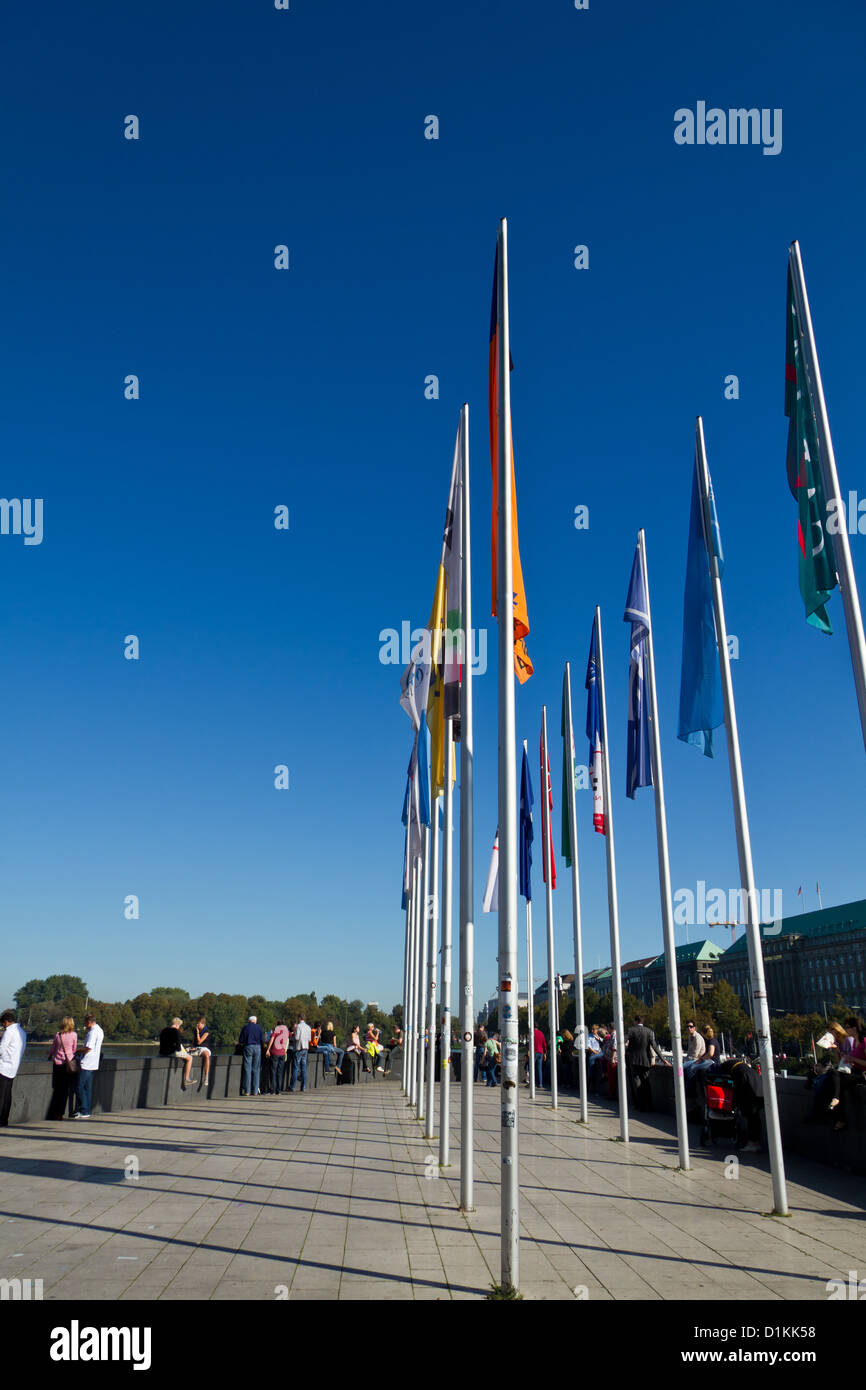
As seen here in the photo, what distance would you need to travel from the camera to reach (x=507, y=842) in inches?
315

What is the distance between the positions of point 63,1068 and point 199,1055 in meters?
6.19

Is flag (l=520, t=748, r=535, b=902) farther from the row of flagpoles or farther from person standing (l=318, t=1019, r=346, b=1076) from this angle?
person standing (l=318, t=1019, r=346, b=1076)

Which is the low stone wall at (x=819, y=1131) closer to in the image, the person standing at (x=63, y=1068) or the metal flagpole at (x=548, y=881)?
the metal flagpole at (x=548, y=881)

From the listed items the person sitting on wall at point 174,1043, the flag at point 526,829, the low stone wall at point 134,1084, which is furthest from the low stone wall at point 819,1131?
the person sitting on wall at point 174,1043

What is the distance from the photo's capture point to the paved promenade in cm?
715

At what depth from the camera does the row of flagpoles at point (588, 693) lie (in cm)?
841

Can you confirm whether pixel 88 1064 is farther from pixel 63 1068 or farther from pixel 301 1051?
pixel 301 1051

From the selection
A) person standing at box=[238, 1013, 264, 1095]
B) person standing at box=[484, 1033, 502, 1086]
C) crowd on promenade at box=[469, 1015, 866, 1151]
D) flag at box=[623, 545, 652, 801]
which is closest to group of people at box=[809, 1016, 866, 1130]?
crowd on promenade at box=[469, 1015, 866, 1151]

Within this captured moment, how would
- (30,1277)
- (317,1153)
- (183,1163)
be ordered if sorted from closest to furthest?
1. (30,1277)
2. (183,1163)
3. (317,1153)

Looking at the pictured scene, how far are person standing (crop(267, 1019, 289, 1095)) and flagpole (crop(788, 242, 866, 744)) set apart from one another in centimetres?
2135

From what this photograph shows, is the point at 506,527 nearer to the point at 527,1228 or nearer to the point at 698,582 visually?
the point at 698,582
